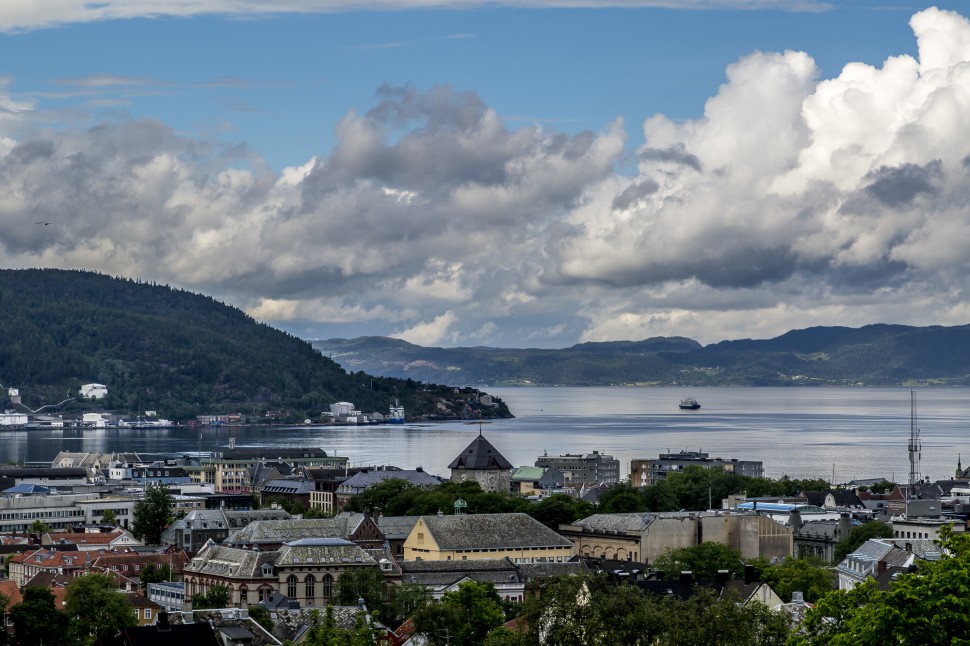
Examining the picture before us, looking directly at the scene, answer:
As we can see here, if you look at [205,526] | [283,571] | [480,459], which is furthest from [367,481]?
[283,571]

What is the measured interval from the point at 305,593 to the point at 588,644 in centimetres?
2911

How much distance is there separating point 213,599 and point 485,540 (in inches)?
615

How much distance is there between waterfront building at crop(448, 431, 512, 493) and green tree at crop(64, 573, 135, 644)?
51.0m

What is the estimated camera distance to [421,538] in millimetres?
70500

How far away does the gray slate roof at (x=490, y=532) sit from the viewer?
69.6m

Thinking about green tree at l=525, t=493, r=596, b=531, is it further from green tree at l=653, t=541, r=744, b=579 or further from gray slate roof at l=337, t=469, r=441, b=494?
gray slate roof at l=337, t=469, r=441, b=494

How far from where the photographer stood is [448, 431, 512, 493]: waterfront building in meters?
102

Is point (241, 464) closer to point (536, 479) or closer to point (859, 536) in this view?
point (536, 479)

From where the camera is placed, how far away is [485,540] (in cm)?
6969

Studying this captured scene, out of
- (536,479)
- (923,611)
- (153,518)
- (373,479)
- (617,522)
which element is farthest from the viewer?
(536,479)

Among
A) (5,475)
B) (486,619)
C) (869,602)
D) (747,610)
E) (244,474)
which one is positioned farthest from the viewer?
(244,474)

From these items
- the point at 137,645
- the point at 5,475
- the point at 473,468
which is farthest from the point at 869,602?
the point at 5,475

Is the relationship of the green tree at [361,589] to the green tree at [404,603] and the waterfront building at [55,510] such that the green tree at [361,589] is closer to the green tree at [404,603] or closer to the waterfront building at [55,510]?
the green tree at [404,603]

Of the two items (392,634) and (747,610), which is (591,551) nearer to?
(392,634)
